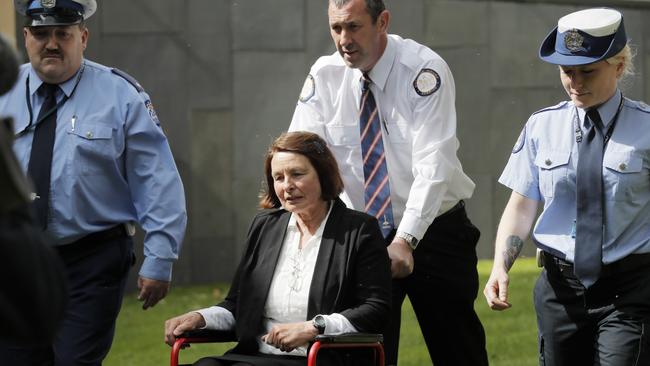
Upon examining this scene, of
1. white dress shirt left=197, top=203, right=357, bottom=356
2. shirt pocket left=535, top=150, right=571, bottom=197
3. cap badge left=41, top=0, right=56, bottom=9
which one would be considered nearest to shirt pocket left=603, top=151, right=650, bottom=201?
shirt pocket left=535, top=150, right=571, bottom=197

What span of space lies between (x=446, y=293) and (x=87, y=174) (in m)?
1.58

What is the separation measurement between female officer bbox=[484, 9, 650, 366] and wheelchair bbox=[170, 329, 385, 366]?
462mm

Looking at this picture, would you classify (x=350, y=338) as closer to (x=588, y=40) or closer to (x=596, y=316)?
(x=596, y=316)

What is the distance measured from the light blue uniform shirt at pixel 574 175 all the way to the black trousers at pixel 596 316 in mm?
75

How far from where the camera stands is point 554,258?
4.82m

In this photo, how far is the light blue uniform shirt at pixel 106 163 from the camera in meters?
4.98

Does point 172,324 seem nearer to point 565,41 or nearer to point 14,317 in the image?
point 565,41

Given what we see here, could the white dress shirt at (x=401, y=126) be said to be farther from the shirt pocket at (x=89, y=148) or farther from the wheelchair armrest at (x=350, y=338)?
the shirt pocket at (x=89, y=148)

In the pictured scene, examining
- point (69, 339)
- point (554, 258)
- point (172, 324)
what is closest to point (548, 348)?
point (554, 258)

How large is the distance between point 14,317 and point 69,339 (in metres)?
2.65

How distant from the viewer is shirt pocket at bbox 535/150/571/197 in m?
4.77

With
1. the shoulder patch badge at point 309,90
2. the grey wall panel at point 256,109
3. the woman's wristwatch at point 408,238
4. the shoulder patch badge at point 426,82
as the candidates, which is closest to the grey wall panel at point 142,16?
the grey wall panel at point 256,109

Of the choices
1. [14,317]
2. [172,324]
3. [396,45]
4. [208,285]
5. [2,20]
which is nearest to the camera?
[14,317]

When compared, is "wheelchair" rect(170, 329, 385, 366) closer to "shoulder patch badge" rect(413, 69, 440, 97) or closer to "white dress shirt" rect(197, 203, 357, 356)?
"white dress shirt" rect(197, 203, 357, 356)
